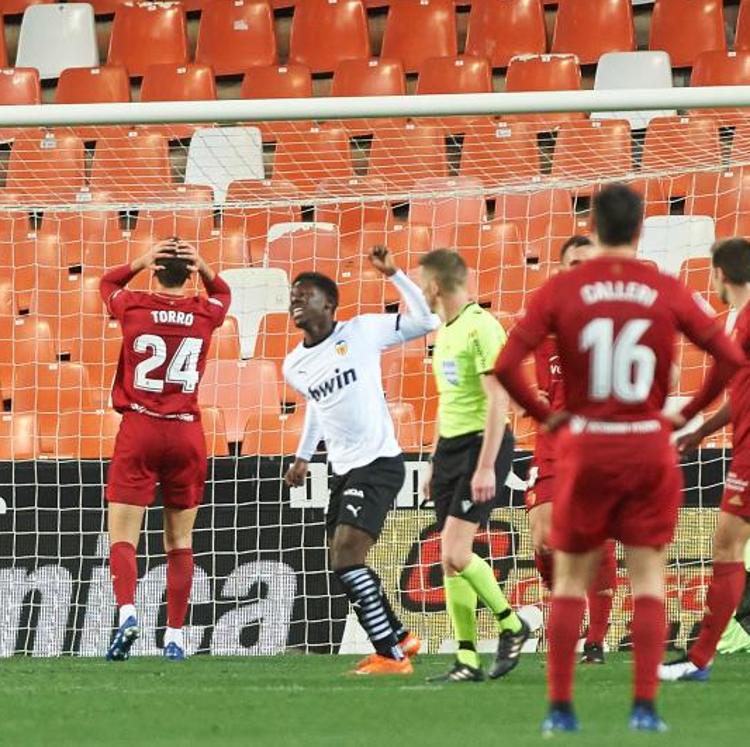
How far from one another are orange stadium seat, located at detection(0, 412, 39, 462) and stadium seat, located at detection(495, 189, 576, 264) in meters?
3.13

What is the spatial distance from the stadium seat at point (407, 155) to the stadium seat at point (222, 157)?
768 millimetres

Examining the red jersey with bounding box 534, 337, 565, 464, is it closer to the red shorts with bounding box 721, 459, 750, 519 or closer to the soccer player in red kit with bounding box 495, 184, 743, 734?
the red shorts with bounding box 721, 459, 750, 519

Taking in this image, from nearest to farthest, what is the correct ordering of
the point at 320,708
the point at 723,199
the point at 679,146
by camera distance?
the point at 320,708, the point at 679,146, the point at 723,199

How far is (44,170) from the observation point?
38.0 feet

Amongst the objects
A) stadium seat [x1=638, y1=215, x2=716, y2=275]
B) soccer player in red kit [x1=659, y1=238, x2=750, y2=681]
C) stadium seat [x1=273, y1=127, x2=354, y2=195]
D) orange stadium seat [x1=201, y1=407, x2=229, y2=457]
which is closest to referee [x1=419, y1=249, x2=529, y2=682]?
soccer player in red kit [x1=659, y1=238, x2=750, y2=681]

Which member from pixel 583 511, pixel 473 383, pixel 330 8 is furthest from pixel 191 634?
pixel 330 8

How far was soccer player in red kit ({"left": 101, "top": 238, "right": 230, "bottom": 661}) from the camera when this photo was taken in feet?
27.5

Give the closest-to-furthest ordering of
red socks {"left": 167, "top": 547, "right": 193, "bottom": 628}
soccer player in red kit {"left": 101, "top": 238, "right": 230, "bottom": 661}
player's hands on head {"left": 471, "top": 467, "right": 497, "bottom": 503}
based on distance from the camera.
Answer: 1. player's hands on head {"left": 471, "top": 467, "right": 497, "bottom": 503}
2. soccer player in red kit {"left": 101, "top": 238, "right": 230, "bottom": 661}
3. red socks {"left": 167, "top": 547, "right": 193, "bottom": 628}

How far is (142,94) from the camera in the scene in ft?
42.0

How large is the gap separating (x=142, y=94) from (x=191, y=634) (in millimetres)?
4819

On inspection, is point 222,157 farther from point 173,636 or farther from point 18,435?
point 173,636

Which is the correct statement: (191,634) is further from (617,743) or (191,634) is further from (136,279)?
(617,743)

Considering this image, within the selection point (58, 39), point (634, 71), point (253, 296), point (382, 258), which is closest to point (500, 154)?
point (634, 71)

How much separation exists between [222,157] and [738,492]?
18.6 feet
